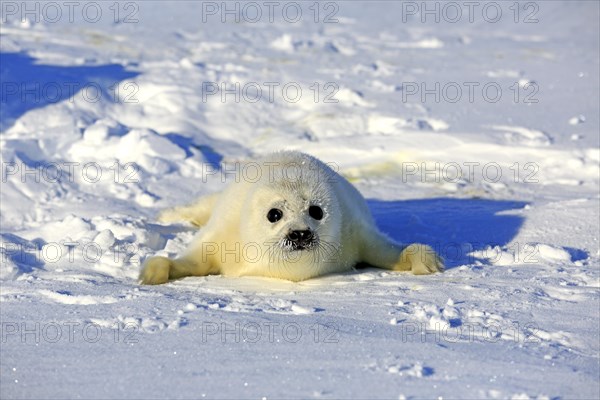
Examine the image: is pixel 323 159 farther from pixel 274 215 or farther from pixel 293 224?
pixel 293 224

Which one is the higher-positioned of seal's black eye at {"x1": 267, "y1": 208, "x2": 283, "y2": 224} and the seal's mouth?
seal's black eye at {"x1": 267, "y1": 208, "x2": 283, "y2": 224}

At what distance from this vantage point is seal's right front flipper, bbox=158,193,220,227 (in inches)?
183

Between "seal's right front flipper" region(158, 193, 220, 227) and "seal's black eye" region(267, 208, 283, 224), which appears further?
"seal's right front flipper" region(158, 193, 220, 227)

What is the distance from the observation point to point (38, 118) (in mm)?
6387

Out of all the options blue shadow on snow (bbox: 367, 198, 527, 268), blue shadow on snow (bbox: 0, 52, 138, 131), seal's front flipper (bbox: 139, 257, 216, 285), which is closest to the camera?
seal's front flipper (bbox: 139, 257, 216, 285)

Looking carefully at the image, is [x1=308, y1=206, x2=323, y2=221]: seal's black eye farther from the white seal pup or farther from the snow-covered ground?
the snow-covered ground

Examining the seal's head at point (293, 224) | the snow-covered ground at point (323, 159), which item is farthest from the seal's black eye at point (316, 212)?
the snow-covered ground at point (323, 159)

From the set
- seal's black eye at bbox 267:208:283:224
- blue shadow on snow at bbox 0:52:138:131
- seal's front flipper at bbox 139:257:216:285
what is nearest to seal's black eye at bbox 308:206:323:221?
seal's black eye at bbox 267:208:283:224

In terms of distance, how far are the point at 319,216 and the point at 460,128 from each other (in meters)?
3.05

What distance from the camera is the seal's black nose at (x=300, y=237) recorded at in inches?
136

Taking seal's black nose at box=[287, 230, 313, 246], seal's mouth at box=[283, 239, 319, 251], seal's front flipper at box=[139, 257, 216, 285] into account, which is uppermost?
seal's black nose at box=[287, 230, 313, 246]

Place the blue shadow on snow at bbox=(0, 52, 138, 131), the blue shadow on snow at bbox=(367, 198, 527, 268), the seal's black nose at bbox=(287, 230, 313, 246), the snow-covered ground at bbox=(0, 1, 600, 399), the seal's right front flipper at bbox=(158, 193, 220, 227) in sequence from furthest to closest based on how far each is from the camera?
the blue shadow on snow at bbox=(0, 52, 138, 131) → the seal's right front flipper at bbox=(158, 193, 220, 227) → the blue shadow on snow at bbox=(367, 198, 527, 268) → the seal's black nose at bbox=(287, 230, 313, 246) → the snow-covered ground at bbox=(0, 1, 600, 399)

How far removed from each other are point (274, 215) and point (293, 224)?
0.15m

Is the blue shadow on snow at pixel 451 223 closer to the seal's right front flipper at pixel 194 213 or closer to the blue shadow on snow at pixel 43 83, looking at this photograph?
the seal's right front flipper at pixel 194 213
